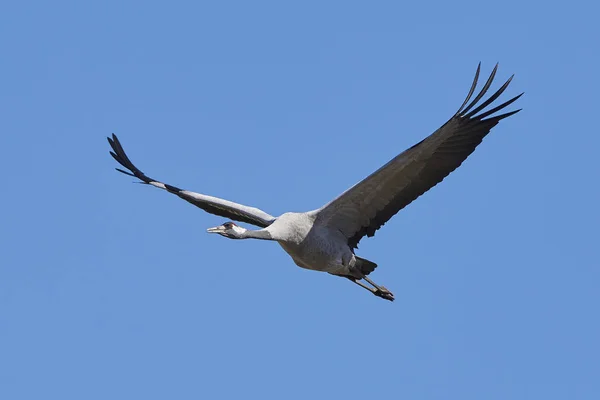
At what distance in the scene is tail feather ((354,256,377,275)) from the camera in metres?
13.4

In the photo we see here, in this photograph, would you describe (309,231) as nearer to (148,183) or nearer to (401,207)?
(401,207)

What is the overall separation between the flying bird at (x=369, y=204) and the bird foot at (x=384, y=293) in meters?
0.45

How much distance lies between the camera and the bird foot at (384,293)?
1410 centimetres

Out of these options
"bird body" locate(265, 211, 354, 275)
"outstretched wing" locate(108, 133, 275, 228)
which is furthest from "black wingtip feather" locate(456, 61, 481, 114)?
"outstretched wing" locate(108, 133, 275, 228)

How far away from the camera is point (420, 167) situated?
12422 millimetres

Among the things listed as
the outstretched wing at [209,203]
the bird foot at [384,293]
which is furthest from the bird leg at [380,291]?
the outstretched wing at [209,203]

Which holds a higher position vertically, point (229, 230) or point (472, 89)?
point (472, 89)

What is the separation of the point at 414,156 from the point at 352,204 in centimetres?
117

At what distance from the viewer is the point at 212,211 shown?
47.7 ft

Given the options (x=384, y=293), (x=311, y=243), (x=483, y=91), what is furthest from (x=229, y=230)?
(x=483, y=91)

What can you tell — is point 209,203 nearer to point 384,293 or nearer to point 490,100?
point 384,293

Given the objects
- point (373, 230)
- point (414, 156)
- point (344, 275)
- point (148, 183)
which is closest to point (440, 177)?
point (414, 156)

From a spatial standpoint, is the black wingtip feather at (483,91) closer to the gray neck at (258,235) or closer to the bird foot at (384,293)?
the gray neck at (258,235)

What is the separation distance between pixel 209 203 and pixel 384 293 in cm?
285
